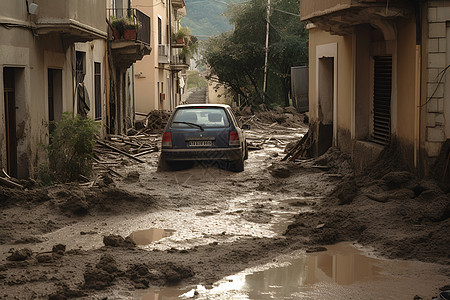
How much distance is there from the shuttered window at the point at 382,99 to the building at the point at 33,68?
20.8ft

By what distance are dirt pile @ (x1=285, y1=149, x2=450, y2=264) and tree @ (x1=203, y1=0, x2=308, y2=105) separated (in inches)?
1195

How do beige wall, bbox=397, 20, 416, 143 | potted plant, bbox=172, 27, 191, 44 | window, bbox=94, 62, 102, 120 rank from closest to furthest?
1. beige wall, bbox=397, 20, 416, 143
2. window, bbox=94, 62, 102, 120
3. potted plant, bbox=172, 27, 191, 44

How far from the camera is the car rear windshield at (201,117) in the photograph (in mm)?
15336

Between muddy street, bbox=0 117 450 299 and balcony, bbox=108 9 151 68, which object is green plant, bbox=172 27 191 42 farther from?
muddy street, bbox=0 117 450 299

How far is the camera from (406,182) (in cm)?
1027

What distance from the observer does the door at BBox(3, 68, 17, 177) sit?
13594mm

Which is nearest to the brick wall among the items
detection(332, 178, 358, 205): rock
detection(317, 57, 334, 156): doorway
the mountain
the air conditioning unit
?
detection(332, 178, 358, 205): rock

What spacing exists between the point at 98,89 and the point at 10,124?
8.55m

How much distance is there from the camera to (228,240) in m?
8.80

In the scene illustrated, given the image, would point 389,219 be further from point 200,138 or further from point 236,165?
point 236,165

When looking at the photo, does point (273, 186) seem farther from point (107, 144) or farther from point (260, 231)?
point (107, 144)

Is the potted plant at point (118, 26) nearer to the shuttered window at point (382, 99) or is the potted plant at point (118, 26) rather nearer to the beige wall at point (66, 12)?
the beige wall at point (66, 12)

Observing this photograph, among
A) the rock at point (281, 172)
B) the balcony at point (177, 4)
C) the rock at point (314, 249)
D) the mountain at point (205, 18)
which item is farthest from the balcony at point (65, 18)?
the mountain at point (205, 18)

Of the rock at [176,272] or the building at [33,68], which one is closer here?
the rock at [176,272]
